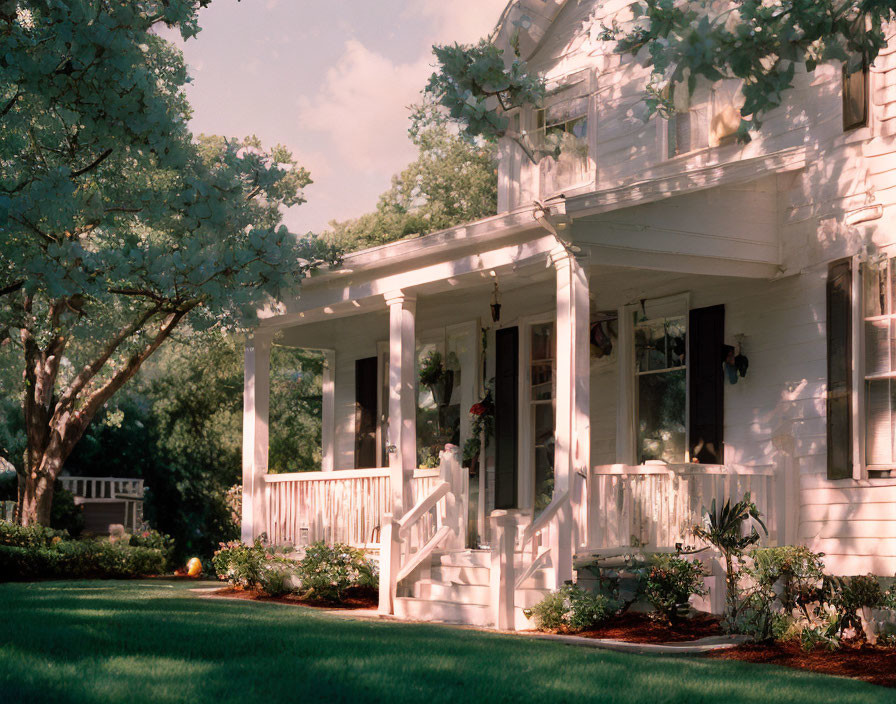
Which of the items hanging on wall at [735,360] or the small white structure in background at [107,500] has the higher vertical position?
the items hanging on wall at [735,360]

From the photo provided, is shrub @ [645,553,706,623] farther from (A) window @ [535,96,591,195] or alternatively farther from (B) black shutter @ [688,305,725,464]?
(A) window @ [535,96,591,195]

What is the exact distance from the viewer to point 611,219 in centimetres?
1003

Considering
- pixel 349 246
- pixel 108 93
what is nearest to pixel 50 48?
pixel 108 93

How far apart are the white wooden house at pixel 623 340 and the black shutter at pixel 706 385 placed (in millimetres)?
23

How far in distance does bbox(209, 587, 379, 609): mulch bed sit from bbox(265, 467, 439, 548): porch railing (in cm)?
54

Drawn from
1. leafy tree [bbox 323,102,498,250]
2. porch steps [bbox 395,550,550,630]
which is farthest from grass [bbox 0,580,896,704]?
leafy tree [bbox 323,102,498,250]

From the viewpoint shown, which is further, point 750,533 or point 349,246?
point 349,246

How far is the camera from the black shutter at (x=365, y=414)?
15.6 metres

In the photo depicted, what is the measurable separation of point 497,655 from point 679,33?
170 inches

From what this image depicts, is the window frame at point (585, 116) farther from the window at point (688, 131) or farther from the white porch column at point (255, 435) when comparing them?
the white porch column at point (255, 435)

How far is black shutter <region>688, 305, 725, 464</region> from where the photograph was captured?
11.2 m

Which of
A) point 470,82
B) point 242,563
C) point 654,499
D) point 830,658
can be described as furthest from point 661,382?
point 242,563

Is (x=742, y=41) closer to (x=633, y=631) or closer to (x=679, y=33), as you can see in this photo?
(x=679, y=33)

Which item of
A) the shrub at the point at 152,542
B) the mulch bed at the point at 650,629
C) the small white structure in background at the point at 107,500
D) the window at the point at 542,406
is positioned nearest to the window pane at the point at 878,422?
the mulch bed at the point at 650,629
